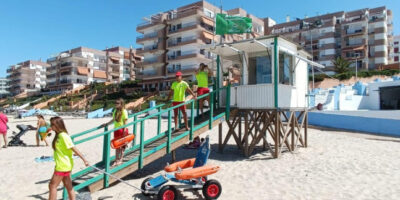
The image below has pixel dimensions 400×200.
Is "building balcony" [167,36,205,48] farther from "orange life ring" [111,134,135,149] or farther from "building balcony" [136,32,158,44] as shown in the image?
"orange life ring" [111,134,135,149]

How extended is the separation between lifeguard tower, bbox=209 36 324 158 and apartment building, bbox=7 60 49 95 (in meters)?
110

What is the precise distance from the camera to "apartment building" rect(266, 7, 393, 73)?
184ft

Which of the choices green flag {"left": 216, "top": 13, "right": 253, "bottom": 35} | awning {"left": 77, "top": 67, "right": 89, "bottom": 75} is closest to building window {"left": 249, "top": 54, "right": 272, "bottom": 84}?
green flag {"left": 216, "top": 13, "right": 253, "bottom": 35}

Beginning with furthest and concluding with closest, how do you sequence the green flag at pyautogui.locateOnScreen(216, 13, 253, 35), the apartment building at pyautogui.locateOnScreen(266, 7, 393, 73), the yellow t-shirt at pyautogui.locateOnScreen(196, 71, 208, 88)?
the apartment building at pyautogui.locateOnScreen(266, 7, 393, 73)
the green flag at pyautogui.locateOnScreen(216, 13, 253, 35)
the yellow t-shirt at pyautogui.locateOnScreen(196, 71, 208, 88)

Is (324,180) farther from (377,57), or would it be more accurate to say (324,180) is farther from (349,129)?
(377,57)

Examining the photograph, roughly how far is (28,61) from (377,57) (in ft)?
361

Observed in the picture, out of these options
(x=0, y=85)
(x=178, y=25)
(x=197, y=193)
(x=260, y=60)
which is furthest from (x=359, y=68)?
(x=0, y=85)

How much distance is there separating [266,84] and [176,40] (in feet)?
148

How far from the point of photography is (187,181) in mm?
6352

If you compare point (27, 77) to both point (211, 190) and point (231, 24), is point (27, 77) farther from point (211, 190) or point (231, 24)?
point (211, 190)

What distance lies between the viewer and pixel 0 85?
151 metres

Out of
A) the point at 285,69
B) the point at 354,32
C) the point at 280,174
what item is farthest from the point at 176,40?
the point at 280,174

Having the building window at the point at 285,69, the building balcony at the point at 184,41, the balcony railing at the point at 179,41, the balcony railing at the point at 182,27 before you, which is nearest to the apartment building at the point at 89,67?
the balcony railing at the point at 179,41

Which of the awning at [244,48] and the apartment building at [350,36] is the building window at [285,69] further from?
the apartment building at [350,36]
